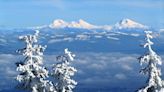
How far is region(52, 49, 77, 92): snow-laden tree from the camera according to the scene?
31.7 meters

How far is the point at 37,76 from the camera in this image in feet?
108

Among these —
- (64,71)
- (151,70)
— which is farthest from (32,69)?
(151,70)

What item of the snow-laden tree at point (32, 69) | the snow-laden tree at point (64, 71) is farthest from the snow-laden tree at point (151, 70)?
the snow-laden tree at point (32, 69)

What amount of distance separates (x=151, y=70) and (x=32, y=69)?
6.15m

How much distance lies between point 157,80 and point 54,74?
17.1 feet

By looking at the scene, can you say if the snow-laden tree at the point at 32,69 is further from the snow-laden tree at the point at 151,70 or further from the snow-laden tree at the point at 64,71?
the snow-laden tree at the point at 151,70

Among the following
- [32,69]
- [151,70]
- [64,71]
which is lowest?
[151,70]

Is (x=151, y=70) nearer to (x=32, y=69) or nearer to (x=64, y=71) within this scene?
(x=64, y=71)

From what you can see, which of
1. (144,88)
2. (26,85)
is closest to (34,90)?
(26,85)

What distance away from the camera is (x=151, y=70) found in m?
30.0

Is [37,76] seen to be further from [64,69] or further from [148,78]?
[148,78]

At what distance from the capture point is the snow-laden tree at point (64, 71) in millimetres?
31672

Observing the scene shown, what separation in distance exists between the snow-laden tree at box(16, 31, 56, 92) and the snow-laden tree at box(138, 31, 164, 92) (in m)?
5.27

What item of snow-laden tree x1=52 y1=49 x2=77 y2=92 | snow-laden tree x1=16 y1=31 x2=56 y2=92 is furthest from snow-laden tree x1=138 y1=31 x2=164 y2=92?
snow-laden tree x1=16 y1=31 x2=56 y2=92
